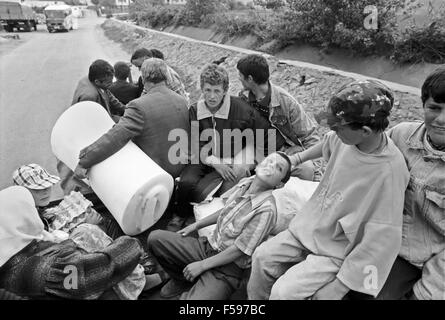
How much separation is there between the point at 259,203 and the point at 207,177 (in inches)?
40.8

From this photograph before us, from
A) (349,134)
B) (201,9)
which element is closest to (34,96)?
(349,134)

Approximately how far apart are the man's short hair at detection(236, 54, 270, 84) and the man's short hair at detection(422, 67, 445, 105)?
144 cm

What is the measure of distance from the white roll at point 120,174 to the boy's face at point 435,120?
5.41 feet

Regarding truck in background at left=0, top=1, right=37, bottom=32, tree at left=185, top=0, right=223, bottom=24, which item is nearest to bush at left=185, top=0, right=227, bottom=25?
tree at left=185, top=0, right=223, bottom=24

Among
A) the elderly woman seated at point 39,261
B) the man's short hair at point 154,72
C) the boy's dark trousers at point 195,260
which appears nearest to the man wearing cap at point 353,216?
the boy's dark trousers at point 195,260

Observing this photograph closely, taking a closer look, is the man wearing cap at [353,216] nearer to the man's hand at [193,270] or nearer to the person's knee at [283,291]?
the person's knee at [283,291]

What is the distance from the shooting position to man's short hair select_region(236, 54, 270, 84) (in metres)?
2.87

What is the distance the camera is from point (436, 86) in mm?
1567

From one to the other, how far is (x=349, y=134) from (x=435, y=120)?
39cm

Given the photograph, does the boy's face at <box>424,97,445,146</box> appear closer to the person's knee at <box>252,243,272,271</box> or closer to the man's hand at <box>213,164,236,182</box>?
the person's knee at <box>252,243,272,271</box>

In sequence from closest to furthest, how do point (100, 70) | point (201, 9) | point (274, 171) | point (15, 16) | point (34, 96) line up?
point (274, 171) → point (100, 70) → point (34, 96) → point (201, 9) → point (15, 16)

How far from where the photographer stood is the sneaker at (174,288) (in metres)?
2.23

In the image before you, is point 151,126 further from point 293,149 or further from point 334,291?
point 334,291

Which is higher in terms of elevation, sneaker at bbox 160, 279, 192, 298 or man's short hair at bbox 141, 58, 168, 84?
man's short hair at bbox 141, 58, 168, 84
